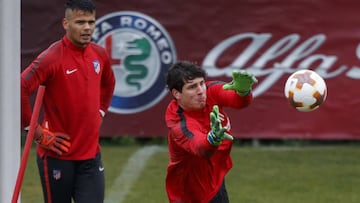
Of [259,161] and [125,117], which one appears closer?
[259,161]

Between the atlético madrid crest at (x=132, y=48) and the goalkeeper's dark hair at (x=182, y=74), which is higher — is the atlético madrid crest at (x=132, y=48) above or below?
below

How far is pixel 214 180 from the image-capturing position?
6.71 m

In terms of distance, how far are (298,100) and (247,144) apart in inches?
239

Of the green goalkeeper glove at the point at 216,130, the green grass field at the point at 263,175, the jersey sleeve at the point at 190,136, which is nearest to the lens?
the green goalkeeper glove at the point at 216,130

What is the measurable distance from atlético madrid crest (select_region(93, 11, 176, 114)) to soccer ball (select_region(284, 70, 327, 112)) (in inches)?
220

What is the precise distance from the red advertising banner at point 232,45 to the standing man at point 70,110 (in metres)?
5.47

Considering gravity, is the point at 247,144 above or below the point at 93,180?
below

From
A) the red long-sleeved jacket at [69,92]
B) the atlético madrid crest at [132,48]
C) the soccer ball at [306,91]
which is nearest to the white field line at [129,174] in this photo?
the atlético madrid crest at [132,48]

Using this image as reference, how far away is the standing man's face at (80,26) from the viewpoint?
22.0 ft

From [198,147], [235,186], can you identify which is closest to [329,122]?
[235,186]

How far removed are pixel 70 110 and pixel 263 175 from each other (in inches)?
185

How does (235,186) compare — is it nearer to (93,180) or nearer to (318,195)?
(318,195)

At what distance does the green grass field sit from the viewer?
9.95 m

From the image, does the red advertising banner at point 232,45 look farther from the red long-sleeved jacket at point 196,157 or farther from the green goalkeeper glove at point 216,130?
the green goalkeeper glove at point 216,130
